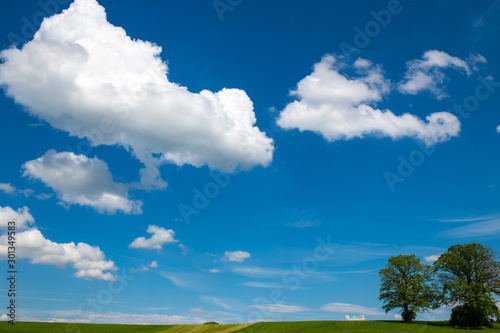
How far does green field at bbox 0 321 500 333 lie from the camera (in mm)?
64938

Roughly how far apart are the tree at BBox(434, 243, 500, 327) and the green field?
3.26 meters

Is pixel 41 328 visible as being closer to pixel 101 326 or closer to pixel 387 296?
Result: pixel 101 326

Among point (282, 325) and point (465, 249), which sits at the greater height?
point (465, 249)

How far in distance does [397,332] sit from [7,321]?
87.3 m

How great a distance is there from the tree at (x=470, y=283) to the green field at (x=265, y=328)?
128 inches

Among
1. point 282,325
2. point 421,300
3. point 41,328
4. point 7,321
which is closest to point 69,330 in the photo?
point 41,328

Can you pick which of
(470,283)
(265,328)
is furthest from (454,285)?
(265,328)

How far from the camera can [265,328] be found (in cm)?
7388

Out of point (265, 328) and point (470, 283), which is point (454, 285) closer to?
point (470, 283)

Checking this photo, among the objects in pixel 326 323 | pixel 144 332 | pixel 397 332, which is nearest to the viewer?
pixel 397 332

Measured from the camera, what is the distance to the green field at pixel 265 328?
64.9 meters

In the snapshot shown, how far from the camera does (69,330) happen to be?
7494 centimetres

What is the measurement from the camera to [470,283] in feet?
237

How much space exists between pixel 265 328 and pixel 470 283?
43.0 meters
